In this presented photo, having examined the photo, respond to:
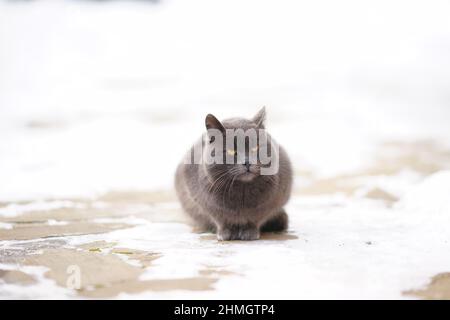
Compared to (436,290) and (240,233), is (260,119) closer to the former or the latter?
(240,233)

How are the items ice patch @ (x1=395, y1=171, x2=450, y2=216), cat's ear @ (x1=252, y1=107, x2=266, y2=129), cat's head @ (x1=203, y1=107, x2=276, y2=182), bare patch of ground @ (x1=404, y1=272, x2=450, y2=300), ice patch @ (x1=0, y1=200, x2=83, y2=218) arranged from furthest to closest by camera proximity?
ice patch @ (x1=0, y1=200, x2=83, y2=218)
ice patch @ (x1=395, y1=171, x2=450, y2=216)
cat's ear @ (x1=252, y1=107, x2=266, y2=129)
cat's head @ (x1=203, y1=107, x2=276, y2=182)
bare patch of ground @ (x1=404, y1=272, x2=450, y2=300)

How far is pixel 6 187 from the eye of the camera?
A: 5.82 meters

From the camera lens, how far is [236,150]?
2.92 m

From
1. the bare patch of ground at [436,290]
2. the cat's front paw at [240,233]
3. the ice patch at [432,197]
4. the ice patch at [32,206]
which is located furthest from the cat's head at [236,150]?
the ice patch at [32,206]

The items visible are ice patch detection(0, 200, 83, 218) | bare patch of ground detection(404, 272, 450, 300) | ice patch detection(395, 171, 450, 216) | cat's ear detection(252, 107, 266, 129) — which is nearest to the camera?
bare patch of ground detection(404, 272, 450, 300)

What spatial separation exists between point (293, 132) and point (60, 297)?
7.55m

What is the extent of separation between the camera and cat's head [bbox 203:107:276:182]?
9.52 ft

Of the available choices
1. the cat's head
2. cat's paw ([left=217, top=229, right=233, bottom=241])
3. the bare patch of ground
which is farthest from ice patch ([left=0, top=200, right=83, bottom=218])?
the bare patch of ground

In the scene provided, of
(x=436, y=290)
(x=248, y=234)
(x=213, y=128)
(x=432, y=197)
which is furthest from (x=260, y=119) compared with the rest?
(x=432, y=197)

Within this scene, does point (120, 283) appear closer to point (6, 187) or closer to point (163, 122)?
point (6, 187)

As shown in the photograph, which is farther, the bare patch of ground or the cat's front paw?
the cat's front paw

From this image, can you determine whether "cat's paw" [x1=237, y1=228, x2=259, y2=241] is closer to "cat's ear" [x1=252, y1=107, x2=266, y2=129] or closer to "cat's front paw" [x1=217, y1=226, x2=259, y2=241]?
"cat's front paw" [x1=217, y1=226, x2=259, y2=241]
